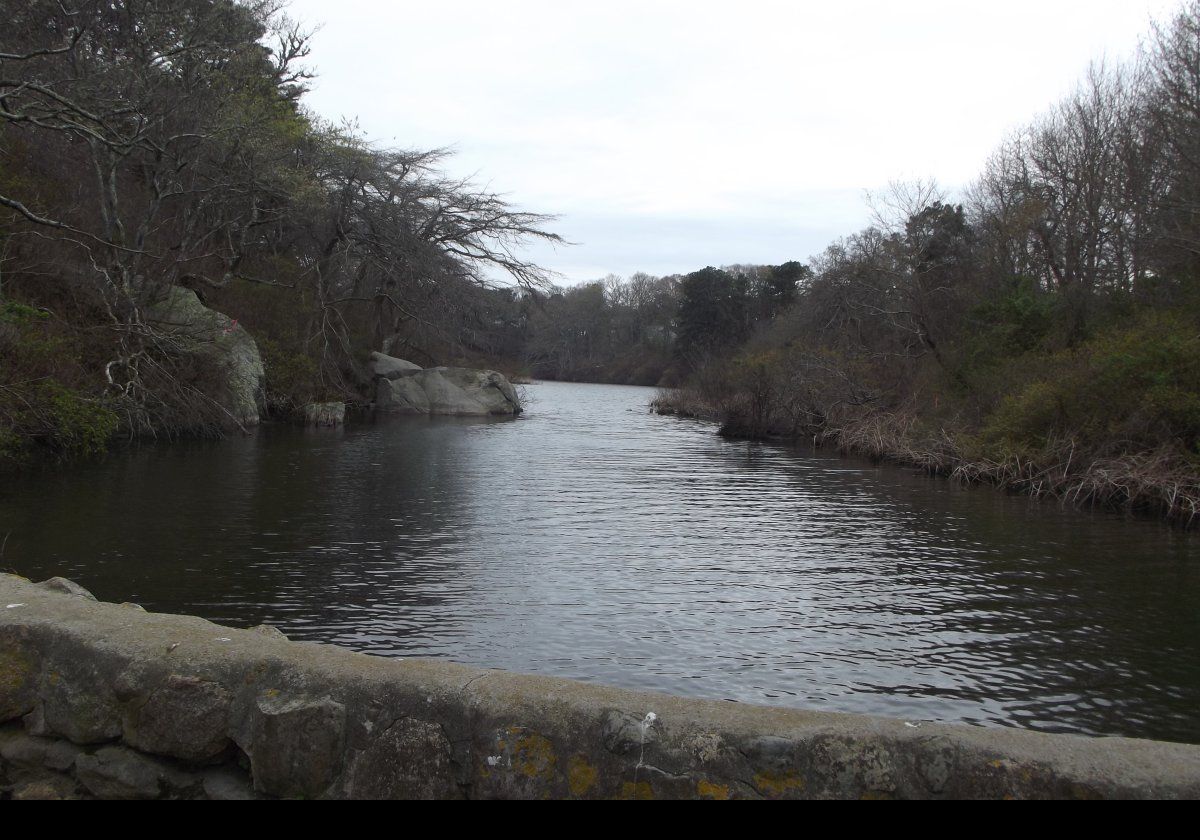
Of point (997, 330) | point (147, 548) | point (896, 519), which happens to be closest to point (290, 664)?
point (147, 548)

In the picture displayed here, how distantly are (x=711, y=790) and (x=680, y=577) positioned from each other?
6983 millimetres

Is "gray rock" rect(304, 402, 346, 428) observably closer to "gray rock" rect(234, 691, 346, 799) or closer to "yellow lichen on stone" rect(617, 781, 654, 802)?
"gray rock" rect(234, 691, 346, 799)

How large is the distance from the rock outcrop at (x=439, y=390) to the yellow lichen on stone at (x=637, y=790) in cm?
3328

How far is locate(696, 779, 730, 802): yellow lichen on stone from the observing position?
2.93 metres

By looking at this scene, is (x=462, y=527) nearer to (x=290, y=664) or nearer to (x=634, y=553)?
(x=634, y=553)

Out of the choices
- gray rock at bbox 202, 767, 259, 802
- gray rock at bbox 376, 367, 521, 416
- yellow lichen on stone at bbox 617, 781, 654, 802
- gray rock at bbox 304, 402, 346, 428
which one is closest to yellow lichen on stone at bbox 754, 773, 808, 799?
yellow lichen on stone at bbox 617, 781, 654, 802

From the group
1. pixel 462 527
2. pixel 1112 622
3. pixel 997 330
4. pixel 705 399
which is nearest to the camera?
pixel 1112 622

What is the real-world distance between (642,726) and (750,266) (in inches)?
3900

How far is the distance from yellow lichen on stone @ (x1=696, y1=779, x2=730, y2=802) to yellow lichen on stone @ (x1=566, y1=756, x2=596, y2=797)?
1.15 ft

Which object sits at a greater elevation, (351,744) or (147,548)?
(351,744)

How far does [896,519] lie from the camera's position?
14328mm

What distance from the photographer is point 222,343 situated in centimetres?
2175

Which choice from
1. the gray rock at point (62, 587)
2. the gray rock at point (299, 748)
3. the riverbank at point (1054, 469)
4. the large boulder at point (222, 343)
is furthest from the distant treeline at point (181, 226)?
the riverbank at point (1054, 469)

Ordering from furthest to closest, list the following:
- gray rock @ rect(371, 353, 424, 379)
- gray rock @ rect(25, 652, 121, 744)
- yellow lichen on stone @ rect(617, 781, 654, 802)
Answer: gray rock @ rect(371, 353, 424, 379), gray rock @ rect(25, 652, 121, 744), yellow lichen on stone @ rect(617, 781, 654, 802)
